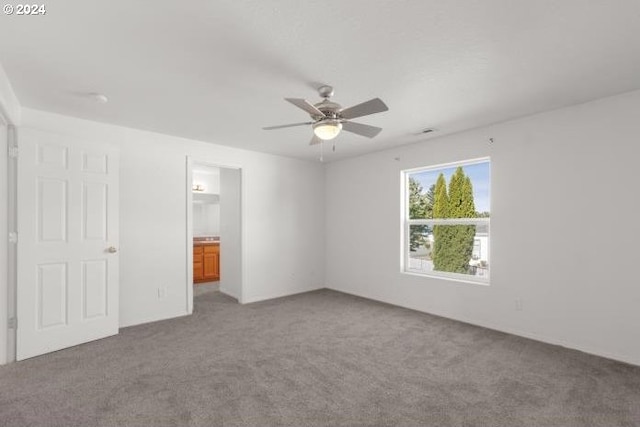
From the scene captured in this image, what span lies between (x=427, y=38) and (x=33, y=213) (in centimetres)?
367

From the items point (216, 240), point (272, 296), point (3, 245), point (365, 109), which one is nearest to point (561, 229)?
point (365, 109)

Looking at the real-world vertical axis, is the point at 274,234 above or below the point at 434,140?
below

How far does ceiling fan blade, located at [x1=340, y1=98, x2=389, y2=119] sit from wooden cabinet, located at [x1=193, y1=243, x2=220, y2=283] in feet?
16.0

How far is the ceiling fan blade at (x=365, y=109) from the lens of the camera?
217 centimetres

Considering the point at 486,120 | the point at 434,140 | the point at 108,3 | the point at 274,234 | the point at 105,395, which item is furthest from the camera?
the point at 274,234

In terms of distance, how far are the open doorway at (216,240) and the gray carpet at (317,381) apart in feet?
4.69

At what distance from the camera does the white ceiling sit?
1738mm

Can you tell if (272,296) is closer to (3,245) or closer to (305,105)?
(3,245)

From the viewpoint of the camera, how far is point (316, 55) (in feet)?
7.11

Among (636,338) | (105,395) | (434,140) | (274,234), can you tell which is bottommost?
(105,395)

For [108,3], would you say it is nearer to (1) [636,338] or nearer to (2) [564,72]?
(2) [564,72]

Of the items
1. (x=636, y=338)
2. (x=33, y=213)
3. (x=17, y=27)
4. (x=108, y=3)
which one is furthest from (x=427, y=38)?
(x=33, y=213)

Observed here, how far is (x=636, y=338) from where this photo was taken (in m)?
2.76

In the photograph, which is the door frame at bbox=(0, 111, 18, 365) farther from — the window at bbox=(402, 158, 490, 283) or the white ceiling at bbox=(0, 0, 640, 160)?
the window at bbox=(402, 158, 490, 283)
